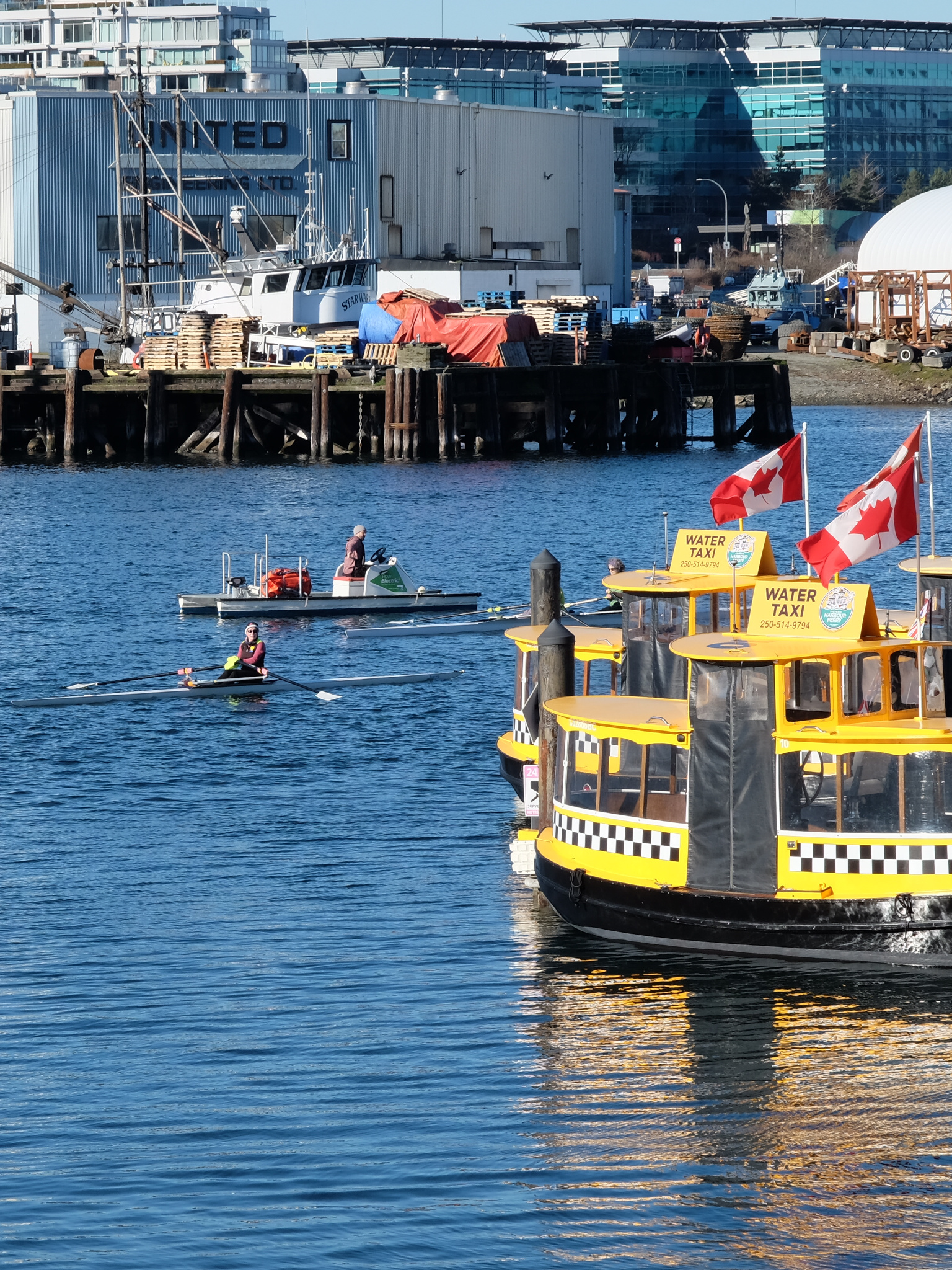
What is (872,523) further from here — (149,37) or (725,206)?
(725,206)

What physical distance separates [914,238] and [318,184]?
37142mm

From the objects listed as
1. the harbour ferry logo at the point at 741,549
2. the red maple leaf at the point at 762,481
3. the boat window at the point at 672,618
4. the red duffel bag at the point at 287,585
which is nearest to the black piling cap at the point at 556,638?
the boat window at the point at 672,618

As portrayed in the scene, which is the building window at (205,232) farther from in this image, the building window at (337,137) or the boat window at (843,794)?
the boat window at (843,794)

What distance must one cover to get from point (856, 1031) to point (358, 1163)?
540cm

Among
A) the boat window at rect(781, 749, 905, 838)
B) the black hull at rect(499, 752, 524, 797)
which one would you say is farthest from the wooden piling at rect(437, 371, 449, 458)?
the boat window at rect(781, 749, 905, 838)

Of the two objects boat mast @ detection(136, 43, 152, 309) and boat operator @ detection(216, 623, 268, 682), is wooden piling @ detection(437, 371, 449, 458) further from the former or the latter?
boat operator @ detection(216, 623, 268, 682)

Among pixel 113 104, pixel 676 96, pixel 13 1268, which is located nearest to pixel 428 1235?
pixel 13 1268

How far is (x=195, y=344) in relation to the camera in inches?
3184

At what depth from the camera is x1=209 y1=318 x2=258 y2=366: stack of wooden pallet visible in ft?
265

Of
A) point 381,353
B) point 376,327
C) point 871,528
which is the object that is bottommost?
point 871,528

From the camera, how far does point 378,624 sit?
44.2 m

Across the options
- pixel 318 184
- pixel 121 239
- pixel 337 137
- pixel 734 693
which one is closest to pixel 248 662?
pixel 734 693

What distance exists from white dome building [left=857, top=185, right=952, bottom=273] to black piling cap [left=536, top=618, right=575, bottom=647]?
94.1 meters

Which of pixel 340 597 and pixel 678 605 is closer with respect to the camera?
pixel 678 605
